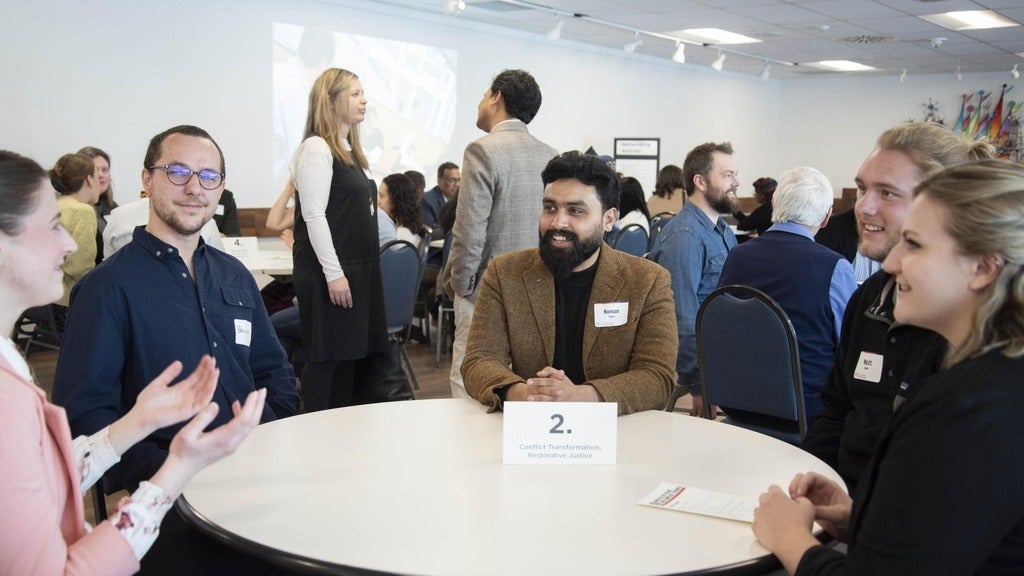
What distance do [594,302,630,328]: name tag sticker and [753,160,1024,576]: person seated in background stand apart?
1069 millimetres

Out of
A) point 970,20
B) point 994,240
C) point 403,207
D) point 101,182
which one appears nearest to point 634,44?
point 970,20

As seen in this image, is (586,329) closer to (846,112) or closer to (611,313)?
(611,313)

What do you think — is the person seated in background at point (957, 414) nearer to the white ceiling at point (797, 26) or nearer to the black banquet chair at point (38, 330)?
the black banquet chair at point (38, 330)

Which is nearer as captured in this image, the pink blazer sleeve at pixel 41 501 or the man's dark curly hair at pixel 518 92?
the pink blazer sleeve at pixel 41 501

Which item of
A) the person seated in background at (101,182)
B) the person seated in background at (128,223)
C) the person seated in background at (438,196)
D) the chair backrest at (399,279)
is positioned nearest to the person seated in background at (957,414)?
the person seated in background at (128,223)

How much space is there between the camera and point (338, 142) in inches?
142

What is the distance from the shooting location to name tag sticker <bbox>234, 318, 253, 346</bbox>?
226 centimetres

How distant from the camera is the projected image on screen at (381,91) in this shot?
8117 mm

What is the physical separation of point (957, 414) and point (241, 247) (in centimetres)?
464

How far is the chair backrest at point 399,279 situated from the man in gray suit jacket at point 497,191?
1.09 meters

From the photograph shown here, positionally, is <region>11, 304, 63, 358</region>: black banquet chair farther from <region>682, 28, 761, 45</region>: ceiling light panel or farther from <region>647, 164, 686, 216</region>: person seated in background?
<region>682, 28, 761, 45</region>: ceiling light panel

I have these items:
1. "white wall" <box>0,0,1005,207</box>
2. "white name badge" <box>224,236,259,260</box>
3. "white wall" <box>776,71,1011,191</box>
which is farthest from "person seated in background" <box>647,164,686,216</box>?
"white wall" <box>776,71,1011,191</box>

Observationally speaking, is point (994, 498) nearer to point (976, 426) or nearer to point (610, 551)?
point (976, 426)

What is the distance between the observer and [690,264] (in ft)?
11.8
